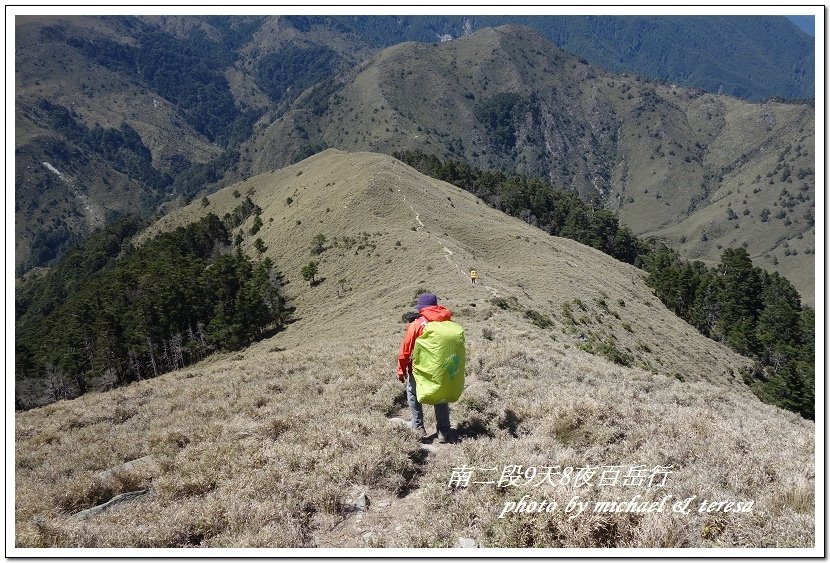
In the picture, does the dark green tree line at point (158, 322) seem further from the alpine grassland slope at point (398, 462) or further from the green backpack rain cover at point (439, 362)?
the green backpack rain cover at point (439, 362)

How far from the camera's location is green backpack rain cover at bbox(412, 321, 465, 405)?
876 centimetres

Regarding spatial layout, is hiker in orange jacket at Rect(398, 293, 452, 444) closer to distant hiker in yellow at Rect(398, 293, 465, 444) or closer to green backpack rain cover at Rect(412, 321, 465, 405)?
distant hiker in yellow at Rect(398, 293, 465, 444)

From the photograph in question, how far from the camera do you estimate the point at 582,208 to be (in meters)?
128

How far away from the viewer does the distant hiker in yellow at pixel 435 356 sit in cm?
877

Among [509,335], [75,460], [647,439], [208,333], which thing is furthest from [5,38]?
[208,333]

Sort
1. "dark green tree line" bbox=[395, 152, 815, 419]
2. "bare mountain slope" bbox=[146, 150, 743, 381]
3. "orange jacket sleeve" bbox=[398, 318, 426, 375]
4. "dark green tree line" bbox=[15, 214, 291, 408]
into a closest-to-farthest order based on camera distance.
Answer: "orange jacket sleeve" bbox=[398, 318, 426, 375] < "bare mountain slope" bbox=[146, 150, 743, 381] < "dark green tree line" bbox=[395, 152, 815, 419] < "dark green tree line" bbox=[15, 214, 291, 408]

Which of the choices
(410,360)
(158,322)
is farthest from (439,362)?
(158,322)

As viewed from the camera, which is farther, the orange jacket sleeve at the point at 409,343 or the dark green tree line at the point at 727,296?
the dark green tree line at the point at 727,296

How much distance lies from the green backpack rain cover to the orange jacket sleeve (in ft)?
0.59

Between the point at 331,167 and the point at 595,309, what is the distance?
7414cm

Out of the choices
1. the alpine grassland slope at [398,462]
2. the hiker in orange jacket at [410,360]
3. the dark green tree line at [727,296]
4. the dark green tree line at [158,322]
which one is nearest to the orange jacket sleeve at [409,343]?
the hiker in orange jacket at [410,360]

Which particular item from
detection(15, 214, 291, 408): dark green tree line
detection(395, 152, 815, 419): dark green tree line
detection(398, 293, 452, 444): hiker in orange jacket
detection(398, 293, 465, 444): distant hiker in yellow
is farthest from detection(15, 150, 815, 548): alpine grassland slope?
detection(395, 152, 815, 419): dark green tree line

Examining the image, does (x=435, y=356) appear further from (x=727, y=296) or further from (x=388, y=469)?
(x=727, y=296)

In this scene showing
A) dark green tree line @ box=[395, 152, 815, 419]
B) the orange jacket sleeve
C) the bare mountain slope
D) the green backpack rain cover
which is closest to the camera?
the green backpack rain cover
